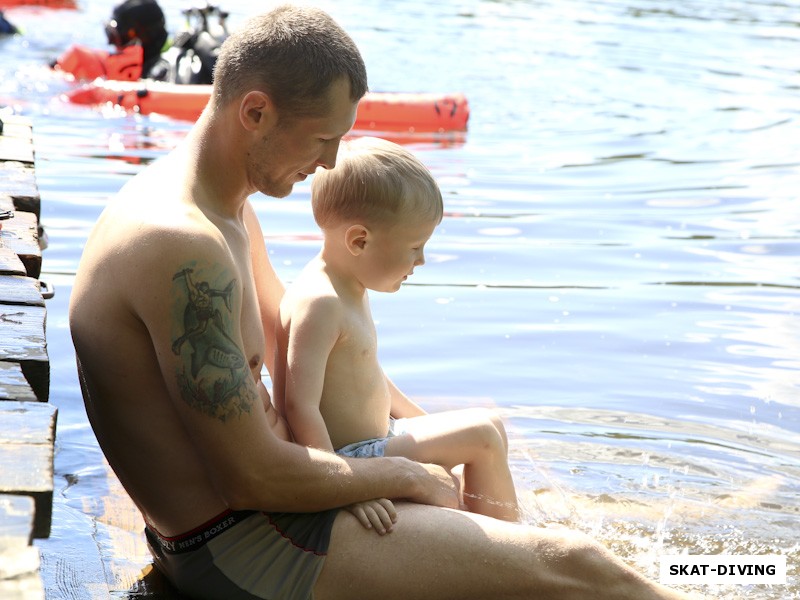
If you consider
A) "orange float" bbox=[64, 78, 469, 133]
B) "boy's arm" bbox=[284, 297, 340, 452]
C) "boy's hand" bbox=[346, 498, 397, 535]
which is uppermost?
"boy's arm" bbox=[284, 297, 340, 452]

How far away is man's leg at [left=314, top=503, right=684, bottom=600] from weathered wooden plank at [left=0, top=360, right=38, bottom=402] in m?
0.80

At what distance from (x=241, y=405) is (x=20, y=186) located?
1938mm

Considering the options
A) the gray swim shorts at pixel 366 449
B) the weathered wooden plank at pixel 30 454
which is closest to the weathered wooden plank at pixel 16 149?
the gray swim shorts at pixel 366 449

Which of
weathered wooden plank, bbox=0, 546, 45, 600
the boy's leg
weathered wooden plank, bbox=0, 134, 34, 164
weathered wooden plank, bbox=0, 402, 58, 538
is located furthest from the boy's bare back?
weathered wooden plank, bbox=0, 134, 34, 164

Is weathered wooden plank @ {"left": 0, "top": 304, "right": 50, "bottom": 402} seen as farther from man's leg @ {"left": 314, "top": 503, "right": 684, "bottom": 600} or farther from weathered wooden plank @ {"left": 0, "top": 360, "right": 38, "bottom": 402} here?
man's leg @ {"left": 314, "top": 503, "right": 684, "bottom": 600}

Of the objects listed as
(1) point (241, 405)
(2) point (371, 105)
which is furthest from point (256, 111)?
(2) point (371, 105)

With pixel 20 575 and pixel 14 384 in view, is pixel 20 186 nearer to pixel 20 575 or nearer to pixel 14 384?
pixel 14 384

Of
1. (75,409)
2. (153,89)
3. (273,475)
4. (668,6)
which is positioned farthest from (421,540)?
(668,6)

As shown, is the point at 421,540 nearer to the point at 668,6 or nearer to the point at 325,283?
the point at 325,283

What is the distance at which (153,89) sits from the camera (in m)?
12.4

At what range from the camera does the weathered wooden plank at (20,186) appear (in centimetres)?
406

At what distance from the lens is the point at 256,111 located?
9.34 feet

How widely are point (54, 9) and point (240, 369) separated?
19435 millimetres

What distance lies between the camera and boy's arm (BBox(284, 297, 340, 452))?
3117 mm
